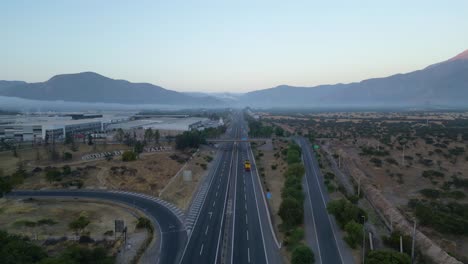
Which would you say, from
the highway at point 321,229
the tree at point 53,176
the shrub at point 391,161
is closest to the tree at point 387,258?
the highway at point 321,229

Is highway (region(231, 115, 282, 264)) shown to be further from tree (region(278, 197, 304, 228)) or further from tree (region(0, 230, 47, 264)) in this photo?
tree (region(0, 230, 47, 264))

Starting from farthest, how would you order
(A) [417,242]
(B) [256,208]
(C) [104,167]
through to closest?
(C) [104,167]
(B) [256,208]
(A) [417,242]

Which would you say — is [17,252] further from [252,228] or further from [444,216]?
[444,216]

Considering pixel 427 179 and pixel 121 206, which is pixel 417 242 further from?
pixel 121 206

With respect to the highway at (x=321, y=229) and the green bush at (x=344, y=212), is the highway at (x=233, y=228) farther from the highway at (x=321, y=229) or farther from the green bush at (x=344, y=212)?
the green bush at (x=344, y=212)

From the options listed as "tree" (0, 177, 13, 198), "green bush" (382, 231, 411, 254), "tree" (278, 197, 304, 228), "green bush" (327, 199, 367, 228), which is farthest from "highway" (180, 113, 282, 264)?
"tree" (0, 177, 13, 198)

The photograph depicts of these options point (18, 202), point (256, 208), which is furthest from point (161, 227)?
point (18, 202)

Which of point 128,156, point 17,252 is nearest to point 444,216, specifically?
point 17,252
